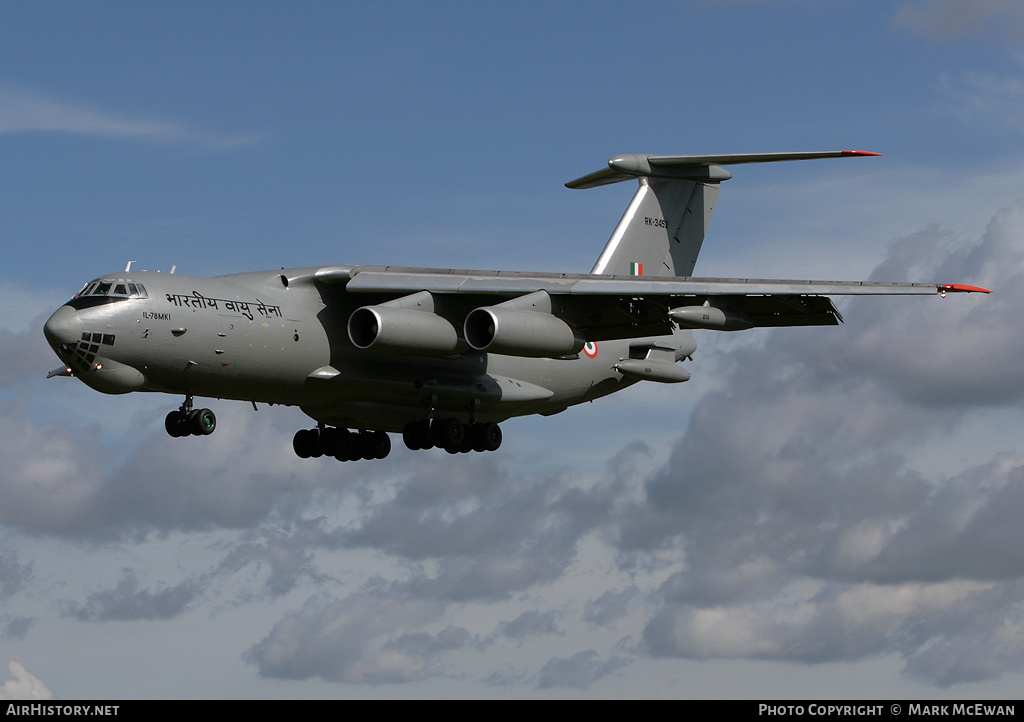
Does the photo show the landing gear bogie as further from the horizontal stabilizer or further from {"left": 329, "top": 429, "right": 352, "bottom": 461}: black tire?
the horizontal stabilizer

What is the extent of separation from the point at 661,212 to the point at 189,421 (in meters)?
8.29

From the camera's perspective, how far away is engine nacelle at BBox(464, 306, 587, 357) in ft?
53.6

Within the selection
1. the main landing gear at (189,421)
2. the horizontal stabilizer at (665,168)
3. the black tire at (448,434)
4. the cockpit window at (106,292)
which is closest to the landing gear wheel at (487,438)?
the black tire at (448,434)

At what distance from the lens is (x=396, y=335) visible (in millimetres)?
16344

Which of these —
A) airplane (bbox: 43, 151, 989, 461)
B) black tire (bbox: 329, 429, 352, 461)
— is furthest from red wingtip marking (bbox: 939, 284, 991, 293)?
black tire (bbox: 329, 429, 352, 461)

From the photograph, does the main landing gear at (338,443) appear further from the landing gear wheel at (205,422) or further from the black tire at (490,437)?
the landing gear wheel at (205,422)

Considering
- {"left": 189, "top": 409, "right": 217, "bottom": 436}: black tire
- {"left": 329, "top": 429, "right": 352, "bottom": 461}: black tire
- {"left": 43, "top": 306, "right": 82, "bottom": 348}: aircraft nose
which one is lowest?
{"left": 189, "top": 409, "right": 217, "bottom": 436}: black tire

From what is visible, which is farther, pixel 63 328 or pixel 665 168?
pixel 665 168

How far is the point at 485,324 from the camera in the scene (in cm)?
1667

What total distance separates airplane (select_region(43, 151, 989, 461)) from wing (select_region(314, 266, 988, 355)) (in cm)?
2

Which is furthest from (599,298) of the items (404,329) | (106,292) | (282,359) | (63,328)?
(63,328)

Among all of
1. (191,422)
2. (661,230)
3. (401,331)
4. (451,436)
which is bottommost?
(191,422)

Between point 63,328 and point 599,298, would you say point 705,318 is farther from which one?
point 63,328
